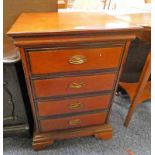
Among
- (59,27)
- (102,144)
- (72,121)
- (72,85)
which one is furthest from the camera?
(102,144)

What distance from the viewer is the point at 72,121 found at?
1.08 metres

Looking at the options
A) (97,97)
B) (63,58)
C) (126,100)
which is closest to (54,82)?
(63,58)

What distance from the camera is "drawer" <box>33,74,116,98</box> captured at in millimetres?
864

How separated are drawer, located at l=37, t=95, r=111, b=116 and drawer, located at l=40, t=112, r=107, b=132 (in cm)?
6

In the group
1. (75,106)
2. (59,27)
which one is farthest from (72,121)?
(59,27)

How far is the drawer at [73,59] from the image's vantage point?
30.7 inches

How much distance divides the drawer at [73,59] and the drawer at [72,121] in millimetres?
364

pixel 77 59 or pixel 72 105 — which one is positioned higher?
pixel 77 59

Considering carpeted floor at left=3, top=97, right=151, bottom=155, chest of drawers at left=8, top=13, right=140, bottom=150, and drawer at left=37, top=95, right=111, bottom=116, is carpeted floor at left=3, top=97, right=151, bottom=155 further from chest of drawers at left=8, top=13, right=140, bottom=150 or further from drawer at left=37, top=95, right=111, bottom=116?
drawer at left=37, top=95, right=111, bottom=116

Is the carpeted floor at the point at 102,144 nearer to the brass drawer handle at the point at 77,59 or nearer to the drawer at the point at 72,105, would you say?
the drawer at the point at 72,105

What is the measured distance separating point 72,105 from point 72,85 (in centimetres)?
15

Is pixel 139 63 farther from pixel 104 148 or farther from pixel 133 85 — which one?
pixel 104 148

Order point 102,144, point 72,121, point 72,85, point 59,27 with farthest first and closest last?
point 102,144 < point 72,121 < point 72,85 < point 59,27

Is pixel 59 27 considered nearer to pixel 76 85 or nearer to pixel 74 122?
pixel 76 85
